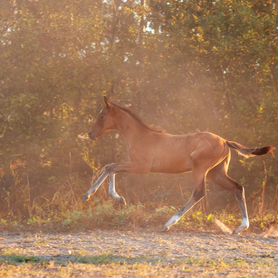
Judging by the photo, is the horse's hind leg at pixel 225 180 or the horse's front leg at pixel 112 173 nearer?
the horse's front leg at pixel 112 173

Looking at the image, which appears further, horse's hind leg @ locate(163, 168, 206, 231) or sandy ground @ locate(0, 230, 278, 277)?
horse's hind leg @ locate(163, 168, 206, 231)

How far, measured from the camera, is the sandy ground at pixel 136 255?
7055 mm

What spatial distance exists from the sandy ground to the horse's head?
2.78 meters

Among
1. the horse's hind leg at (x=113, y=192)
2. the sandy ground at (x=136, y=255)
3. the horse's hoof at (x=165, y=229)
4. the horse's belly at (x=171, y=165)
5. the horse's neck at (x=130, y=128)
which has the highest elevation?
the horse's neck at (x=130, y=128)

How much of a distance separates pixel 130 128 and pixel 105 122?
578 millimetres

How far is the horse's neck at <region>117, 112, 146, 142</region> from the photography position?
1227 centimetres

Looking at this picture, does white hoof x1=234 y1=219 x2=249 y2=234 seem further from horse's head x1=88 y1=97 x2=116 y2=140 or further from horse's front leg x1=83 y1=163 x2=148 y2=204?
horse's head x1=88 y1=97 x2=116 y2=140

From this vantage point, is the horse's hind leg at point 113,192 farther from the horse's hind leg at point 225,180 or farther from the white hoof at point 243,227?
the white hoof at point 243,227

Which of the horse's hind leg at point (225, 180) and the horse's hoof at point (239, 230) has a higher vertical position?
the horse's hind leg at point (225, 180)

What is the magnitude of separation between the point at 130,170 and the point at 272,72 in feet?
16.0

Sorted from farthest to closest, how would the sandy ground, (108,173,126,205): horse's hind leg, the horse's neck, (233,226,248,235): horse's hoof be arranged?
the horse's neck → (108,173,126,205): horse's hind leg → (233,226,248,235): horse's hoof → the sandy ground

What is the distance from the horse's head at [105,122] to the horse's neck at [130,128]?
0.19 metres

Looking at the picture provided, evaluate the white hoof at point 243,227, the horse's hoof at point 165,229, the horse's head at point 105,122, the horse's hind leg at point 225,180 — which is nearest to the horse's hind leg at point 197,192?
the horse's hind leg at point 225,180

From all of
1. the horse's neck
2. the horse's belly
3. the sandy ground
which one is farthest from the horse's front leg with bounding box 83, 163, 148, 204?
the sandy ground
